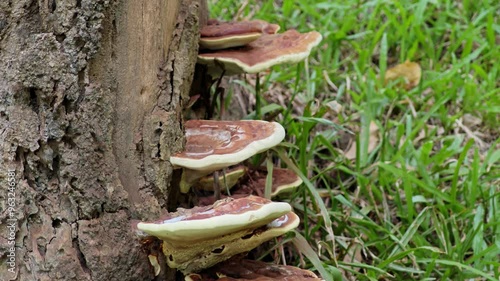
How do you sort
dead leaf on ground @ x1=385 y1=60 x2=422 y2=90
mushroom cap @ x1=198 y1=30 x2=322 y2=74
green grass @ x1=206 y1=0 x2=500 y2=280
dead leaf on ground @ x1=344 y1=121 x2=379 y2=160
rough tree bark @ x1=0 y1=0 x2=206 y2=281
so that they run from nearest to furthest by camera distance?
rough tree bark @ x1=0 y1=0 x2=206 y2=281 < mushroom cap @ x1=198 y1=30 x2=322 y2=74 < green grass @ x1=206 y1=0 x2=500 y2=280 < dead leaf on ground @ x1=344 y1=121 x2=379 y2=160 < dead leaf on ground @ x1=385 y1=60 x2=422 y2=90

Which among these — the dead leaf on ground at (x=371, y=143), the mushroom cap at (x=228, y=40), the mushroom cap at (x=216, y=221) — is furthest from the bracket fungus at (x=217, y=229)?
the dead leaf on ground at (x=371, y=143)

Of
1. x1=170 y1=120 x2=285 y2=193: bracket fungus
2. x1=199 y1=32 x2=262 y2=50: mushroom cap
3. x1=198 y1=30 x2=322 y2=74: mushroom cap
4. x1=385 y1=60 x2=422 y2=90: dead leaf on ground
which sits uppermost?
x1=199 y1=32 x2=262 y2=50: mushroom cap

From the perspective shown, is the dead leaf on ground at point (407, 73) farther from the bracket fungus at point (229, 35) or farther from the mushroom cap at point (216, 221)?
the mushroom cap at point (216, 221)

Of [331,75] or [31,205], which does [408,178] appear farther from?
[31,205]

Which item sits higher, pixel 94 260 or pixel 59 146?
pixel 59 146

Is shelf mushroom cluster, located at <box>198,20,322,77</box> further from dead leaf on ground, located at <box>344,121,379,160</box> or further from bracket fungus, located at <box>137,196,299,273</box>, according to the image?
dead leaf on ground, located at <box>344,121,379,160</box>

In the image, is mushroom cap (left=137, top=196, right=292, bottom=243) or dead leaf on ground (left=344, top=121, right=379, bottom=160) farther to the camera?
dead leaf on ground (left=344, top=121, right=379, bottom=160)

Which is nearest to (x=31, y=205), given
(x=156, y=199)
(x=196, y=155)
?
(x=156, y=199)

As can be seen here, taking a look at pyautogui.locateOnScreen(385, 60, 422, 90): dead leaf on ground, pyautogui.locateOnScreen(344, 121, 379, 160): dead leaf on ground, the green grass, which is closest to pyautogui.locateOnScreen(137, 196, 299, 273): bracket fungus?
the green grass
